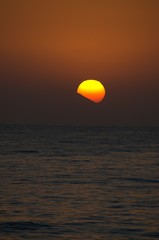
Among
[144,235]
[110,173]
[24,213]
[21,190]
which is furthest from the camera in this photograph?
[110,173]

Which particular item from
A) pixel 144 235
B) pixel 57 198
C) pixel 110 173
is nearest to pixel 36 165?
pixel 110 173

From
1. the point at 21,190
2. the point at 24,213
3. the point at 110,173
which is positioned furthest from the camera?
the point at 110,173

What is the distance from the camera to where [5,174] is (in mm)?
48250

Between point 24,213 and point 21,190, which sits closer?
point 24,213

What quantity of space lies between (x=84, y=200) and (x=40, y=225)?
22.8ft

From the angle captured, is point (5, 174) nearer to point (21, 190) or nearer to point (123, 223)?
point (21, 190)

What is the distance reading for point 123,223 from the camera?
1107 inches

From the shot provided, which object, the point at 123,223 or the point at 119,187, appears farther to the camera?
the point at 119,187

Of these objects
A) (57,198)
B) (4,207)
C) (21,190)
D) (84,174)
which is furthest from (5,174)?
(4,207)

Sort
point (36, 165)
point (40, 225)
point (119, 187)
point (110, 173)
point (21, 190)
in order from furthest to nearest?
point (36, 165)
point (110, 173)
point (119, 187)
point (21, 190)
point (40, 225)

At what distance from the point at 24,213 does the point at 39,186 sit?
11.0 metres

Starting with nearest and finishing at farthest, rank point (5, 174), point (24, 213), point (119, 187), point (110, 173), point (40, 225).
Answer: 1. point (40, 225)
2. point (24, 213)
3. point (119, 187)
4. point (5, 174)
5. point (110, 173)

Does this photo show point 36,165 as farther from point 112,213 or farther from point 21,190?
point 112,213

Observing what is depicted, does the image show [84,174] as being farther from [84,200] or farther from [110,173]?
[84,200]
